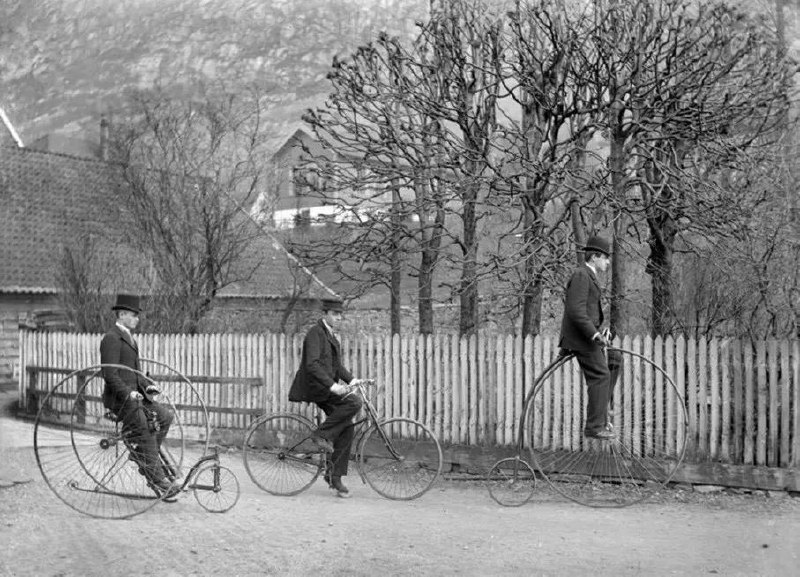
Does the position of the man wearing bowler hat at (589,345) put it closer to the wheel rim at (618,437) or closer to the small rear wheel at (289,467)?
the wheel rim at (618,437)

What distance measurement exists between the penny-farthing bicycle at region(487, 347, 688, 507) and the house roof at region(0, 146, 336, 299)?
12.7 m

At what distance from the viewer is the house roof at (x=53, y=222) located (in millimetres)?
24328

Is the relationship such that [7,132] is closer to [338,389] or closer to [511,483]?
[338,389]

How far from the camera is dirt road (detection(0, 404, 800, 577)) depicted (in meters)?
6.31

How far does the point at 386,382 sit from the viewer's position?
12.0 m

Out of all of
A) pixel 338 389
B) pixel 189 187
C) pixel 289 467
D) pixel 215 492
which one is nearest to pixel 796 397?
pixel 338 389

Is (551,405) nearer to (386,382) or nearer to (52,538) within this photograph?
(386,382)

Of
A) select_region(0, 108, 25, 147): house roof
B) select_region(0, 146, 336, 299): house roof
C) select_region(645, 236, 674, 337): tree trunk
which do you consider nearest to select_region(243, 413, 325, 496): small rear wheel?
select_region(645, 236, 674, 337): tree trunk

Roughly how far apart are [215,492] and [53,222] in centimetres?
2019

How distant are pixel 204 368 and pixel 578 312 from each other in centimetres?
780

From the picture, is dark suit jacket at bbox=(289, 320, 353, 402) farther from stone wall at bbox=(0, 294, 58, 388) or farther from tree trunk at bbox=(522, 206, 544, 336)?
stone wall at bbox=(0, 294, 58, 388)

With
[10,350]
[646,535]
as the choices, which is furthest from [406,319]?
[646,535]

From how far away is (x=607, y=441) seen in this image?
948 cm

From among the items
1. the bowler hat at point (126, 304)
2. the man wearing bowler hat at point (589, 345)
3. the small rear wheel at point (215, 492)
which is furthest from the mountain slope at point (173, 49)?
the man wearing bowler hat at point (589, 345)
